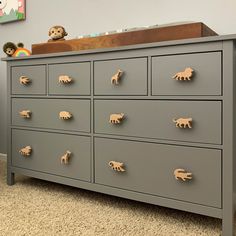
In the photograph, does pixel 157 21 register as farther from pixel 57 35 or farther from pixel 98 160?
pixel 98 160

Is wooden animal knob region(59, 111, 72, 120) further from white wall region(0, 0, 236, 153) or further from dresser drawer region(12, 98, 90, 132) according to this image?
white wall region(0, 0, 236, 153)

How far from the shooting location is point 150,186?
1222mm

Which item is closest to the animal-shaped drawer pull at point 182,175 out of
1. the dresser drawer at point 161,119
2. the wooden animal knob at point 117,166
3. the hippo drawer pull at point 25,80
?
the dresser drawer at point 161,119

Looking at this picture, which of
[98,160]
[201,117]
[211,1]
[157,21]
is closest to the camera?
[201,117]

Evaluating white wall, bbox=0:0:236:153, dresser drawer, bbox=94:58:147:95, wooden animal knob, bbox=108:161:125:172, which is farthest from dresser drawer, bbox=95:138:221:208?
white wall, bbox=0:0:236:153

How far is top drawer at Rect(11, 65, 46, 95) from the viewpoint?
153cm

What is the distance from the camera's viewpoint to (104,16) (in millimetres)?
1798

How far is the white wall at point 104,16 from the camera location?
1477mm

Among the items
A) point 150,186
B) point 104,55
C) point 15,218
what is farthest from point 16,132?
point 150,186

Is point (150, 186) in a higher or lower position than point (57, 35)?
lower

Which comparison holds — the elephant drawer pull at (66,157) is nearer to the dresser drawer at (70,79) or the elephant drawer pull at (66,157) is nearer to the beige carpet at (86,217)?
the beige carpet at (86,217)

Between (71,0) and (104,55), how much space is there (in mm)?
811

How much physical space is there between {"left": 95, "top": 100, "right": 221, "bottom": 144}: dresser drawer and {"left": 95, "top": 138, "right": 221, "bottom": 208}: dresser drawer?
0.15 ft

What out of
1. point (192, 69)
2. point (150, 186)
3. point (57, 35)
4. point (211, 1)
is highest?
point (211, 1)
